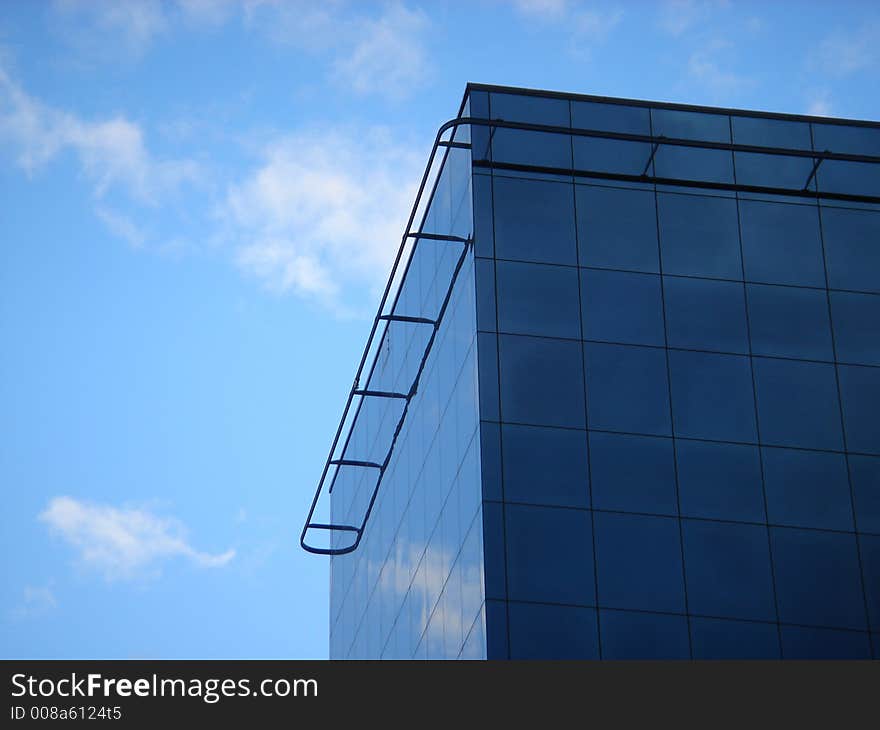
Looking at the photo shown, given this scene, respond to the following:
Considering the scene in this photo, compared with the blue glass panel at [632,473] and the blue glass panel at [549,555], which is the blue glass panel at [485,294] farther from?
the blue glass panel at [549,555]

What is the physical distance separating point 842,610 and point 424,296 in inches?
532

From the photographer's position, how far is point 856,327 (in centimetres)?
3959

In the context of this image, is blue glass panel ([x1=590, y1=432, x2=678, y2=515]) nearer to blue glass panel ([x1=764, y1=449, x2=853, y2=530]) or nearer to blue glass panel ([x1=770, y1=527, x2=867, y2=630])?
blue glass panel ([x1=764, y1=449, x2=853, y2=530])

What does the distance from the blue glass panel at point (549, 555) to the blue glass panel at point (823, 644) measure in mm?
4250

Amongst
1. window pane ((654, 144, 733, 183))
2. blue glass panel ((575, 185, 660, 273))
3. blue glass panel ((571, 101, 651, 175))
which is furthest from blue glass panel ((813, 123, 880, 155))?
blue glass panel ((575, 185, 660, 273))

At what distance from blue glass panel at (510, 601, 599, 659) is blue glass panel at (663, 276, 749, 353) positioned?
722 centimetres

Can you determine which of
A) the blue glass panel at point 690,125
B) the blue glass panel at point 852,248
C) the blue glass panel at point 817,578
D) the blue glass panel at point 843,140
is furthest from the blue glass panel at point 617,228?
the blue glass panel at point 817,578

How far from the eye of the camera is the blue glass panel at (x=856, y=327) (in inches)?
1543

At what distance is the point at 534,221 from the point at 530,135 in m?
2.37

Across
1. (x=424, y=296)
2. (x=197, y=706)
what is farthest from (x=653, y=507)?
(x=197, y=706)

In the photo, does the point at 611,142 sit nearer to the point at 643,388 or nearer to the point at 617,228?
the point at 617,228

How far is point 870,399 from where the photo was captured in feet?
127

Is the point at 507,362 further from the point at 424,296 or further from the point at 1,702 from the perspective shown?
the point at 1,702

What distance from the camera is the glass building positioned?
115 ft
